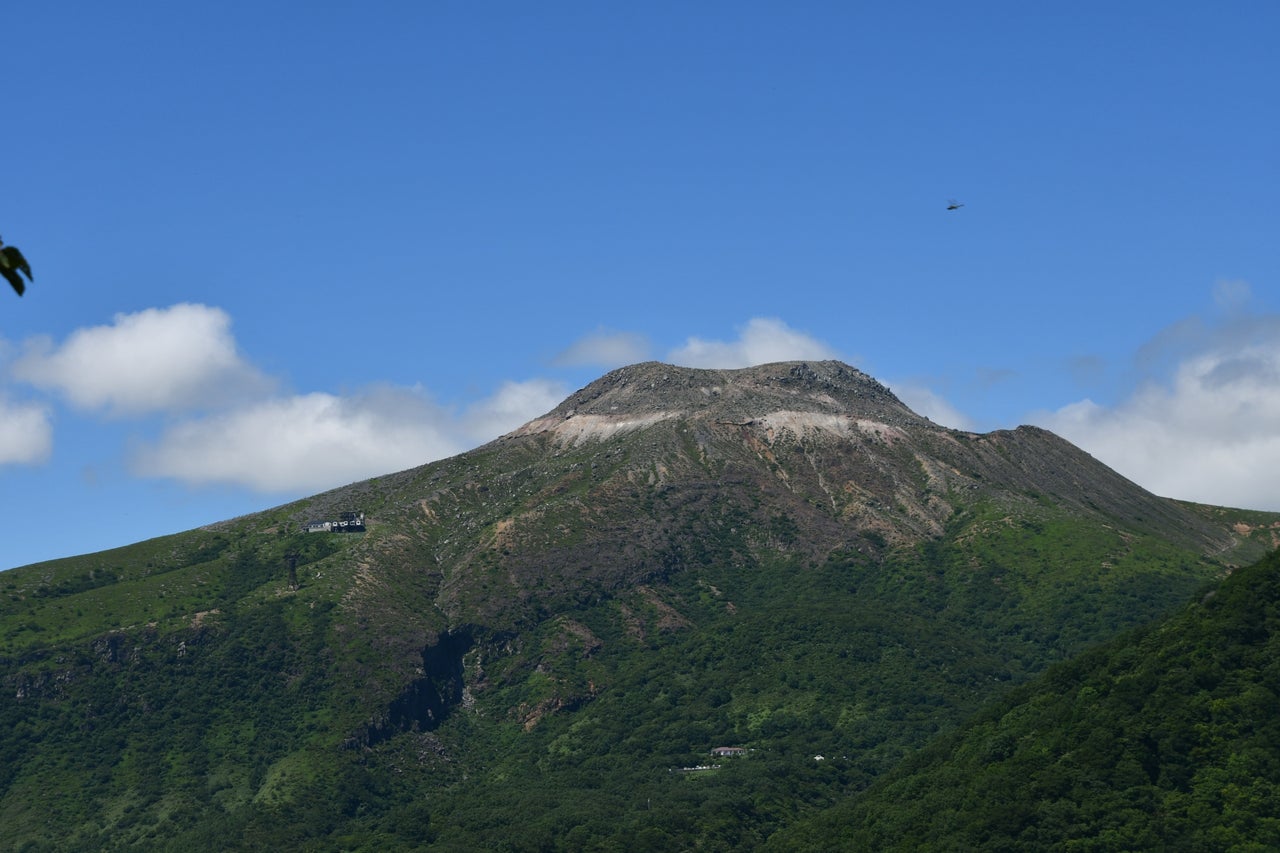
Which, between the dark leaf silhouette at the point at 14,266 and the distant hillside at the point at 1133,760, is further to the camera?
the distant hillside at the point at 1133,760

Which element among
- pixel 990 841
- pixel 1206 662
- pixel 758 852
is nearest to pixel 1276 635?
pixel 1206 662

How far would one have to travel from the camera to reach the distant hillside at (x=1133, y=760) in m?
149

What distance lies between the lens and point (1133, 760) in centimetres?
15825

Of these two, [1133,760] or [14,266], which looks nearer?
[14,266]

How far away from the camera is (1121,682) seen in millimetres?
171875

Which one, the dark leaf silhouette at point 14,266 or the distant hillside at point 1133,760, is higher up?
the dark leaf silhouette at point 14,266

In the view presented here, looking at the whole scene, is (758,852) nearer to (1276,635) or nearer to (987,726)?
(987,726)

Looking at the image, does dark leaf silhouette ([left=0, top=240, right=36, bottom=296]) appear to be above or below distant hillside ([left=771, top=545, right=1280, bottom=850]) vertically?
above

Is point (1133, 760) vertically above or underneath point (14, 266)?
underneath

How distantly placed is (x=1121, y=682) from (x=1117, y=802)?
20.9 m

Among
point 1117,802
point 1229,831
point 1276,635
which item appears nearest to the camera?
point 1229,831

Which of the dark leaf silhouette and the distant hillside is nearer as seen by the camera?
the dark leaf silhouette

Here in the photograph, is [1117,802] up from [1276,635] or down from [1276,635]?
down

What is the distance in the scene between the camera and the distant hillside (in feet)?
490
